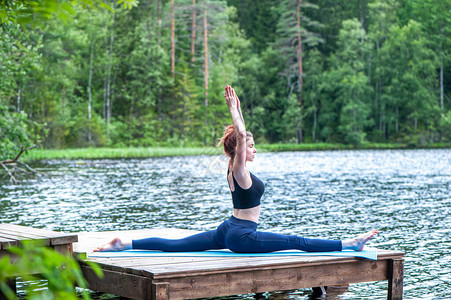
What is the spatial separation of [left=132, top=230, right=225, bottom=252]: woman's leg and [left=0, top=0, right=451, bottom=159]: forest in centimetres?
4407

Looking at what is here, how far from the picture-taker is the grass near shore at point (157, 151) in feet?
140

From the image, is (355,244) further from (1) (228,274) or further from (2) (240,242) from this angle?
(1) (228,274)

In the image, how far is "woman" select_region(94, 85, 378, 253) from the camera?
22.1ft

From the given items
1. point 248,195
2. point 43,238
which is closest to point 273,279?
point 248,195

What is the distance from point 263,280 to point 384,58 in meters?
62.1

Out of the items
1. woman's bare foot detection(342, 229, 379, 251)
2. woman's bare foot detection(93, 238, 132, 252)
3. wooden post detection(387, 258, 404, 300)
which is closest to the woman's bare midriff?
woman's bare foot detection(342, 229, 379, 251)

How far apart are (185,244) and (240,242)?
0.62 meters

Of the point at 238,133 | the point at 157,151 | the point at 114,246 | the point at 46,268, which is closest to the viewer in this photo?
the point at 46,268

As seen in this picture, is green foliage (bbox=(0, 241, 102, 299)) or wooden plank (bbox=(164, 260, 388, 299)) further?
wooden plank (bbox=(164, 260, 388, 299))

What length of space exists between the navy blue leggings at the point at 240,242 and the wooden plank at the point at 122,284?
704mm

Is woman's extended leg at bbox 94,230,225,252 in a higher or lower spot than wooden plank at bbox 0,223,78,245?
lower

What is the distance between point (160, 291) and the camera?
591cm

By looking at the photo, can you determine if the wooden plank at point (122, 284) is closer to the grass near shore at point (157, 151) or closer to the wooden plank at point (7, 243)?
the wooden plank at point (7, 243)

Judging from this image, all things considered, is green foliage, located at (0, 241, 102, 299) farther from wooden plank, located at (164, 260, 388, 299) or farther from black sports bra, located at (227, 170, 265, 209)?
black sports bra, located at (227, 170, 265, 209)
